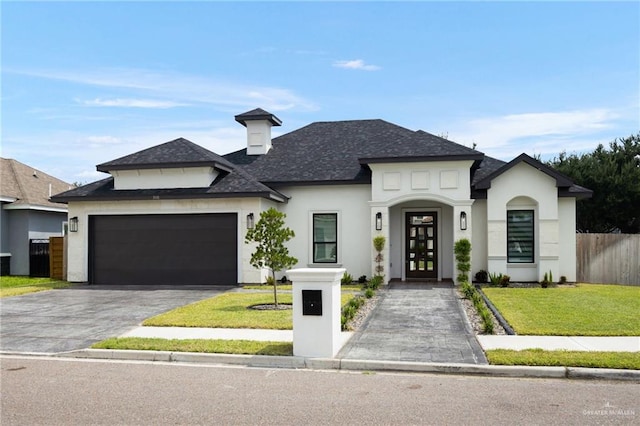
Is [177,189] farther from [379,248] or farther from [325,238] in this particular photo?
[379,248]

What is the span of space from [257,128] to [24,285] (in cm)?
1088

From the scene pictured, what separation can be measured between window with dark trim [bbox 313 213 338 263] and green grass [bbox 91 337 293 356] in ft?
35.3

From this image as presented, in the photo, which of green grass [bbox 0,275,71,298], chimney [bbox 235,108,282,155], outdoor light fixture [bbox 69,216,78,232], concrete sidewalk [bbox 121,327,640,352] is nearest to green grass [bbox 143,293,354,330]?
concrete sidewalk [bbox 121,327,640,352]

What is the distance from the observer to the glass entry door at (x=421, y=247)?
20.5 m

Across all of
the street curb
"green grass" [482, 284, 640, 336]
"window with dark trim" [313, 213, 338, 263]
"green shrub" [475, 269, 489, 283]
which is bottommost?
the street curb

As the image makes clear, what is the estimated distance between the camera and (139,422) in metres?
5.99

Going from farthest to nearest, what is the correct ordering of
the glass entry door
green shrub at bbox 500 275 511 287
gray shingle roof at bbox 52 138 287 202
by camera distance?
the glass entry door
gray shingle roof at bbox 52 138 287 202
green shrub at bbox 500 275 511 287

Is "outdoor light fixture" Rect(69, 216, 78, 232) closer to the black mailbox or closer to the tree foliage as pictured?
the black mailbox

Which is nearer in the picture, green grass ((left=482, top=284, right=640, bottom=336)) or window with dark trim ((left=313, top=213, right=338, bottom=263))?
green grass ((left=482, top=284, right=640, bottom=336))

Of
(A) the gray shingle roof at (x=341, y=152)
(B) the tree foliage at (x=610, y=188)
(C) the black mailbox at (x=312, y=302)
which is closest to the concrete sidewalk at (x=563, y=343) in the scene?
(C) the black mailbox at (x=312, y=302)

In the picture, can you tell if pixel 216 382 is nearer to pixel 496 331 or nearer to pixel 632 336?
pixel 496 331

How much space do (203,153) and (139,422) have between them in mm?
15371

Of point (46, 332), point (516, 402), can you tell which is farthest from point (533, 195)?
point (46, 332)

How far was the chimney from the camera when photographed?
23.7 metres
